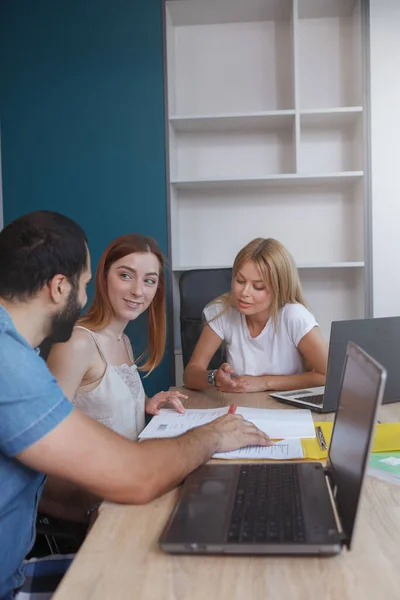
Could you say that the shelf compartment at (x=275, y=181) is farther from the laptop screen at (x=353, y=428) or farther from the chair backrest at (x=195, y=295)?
the laptop screen at (x=353, y=428)

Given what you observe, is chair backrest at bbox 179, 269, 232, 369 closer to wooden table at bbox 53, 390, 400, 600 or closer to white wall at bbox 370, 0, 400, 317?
white wall at bbox 370, 0, 400, 317

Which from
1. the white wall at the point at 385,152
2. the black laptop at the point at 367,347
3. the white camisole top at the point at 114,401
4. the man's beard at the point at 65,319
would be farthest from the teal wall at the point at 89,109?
the man's beard at the point at 65,319

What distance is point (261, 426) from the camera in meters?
1.45

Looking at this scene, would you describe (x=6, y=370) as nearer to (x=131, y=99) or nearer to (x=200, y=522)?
(x=200, y=522)

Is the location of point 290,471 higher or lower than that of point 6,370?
lower

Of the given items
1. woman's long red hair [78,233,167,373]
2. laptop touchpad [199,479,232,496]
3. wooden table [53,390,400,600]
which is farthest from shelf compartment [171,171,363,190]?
wooden table [53,390,400,600]

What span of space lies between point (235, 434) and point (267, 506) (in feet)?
1.19

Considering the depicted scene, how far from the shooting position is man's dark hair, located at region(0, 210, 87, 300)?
104 centimetres

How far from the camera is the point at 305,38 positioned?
3387 mm

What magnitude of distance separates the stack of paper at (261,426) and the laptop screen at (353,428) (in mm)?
185

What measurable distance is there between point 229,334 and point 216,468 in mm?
1295

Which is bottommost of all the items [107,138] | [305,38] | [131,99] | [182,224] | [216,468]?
[216,468]

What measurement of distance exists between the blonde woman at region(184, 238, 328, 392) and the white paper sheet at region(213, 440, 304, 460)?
0.90 metres

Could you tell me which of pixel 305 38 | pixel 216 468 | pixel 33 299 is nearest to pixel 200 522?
pixel 216 468
